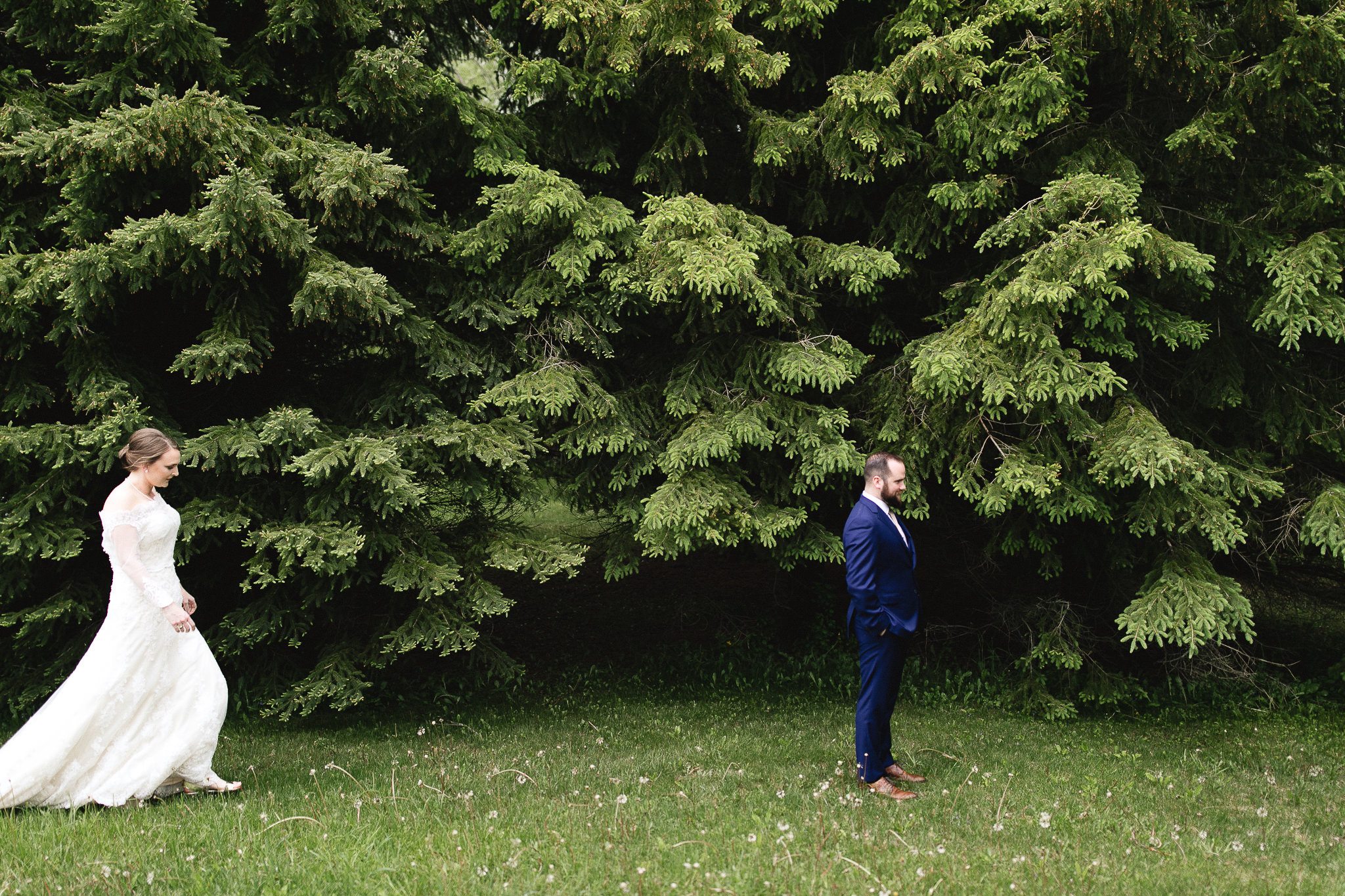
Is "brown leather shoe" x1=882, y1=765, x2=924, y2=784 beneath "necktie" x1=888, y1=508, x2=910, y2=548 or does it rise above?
beneath

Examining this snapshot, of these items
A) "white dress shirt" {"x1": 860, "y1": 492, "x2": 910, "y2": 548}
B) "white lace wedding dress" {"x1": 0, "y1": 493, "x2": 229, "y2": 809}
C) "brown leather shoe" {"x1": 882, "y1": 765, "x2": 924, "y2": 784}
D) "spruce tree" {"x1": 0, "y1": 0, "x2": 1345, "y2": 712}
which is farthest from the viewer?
"spruce tree" {"x1": 0, "y1": 0, "x2": 1345, "y2": 712}

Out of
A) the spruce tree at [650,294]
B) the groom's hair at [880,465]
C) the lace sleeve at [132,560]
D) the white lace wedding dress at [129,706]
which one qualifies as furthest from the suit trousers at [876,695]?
the lace sleeve at [132,560]

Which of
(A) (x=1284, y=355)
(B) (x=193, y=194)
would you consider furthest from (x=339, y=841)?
(A) (x=1284, y=355)

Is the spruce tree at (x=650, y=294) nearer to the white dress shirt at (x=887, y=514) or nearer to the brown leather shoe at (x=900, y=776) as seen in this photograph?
the white dress shirt at (x=887, y=514)

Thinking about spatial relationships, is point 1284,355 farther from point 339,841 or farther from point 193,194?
point 193,194

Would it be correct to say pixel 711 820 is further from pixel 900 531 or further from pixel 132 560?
pixel 132 560

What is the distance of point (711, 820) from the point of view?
4.98 metres

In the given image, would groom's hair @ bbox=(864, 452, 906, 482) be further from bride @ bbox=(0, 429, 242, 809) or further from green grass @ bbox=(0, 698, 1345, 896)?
bride @ bbox=(0, 429, 242, 809)

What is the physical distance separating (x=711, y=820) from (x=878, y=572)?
5.69ft

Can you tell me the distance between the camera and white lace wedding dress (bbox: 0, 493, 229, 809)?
4996 mm

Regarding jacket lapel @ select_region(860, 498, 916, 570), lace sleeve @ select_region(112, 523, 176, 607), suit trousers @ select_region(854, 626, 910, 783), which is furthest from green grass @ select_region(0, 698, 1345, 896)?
jacket lapel @ select_region(860, 498, 916, 570)

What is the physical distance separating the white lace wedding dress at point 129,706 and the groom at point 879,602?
3.91 metres

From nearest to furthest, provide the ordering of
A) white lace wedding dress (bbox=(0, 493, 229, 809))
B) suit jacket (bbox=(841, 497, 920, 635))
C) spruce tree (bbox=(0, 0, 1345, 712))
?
white lace wedding dress (bbox=(0, 493, 229, 809)) < suit jacket (bbox=(841, 497, 920, 635)) < spruce tree (bbox=(0, 0, 1345, 712))

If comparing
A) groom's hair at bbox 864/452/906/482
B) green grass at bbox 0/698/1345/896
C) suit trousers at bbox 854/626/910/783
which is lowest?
green grass at bbox 0/698/1345/896
